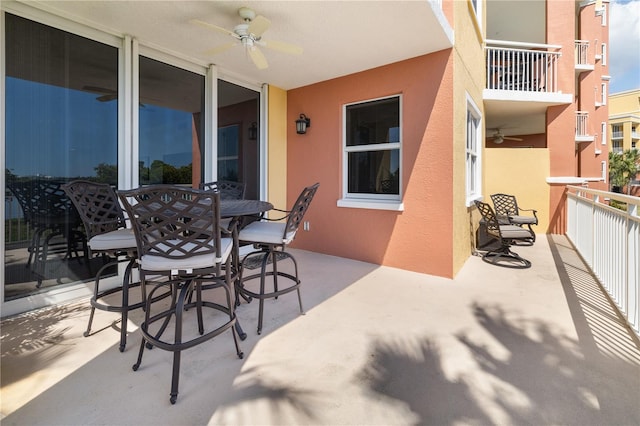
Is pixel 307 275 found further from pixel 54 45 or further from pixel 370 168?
pixel 54 45

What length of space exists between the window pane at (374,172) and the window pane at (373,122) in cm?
19

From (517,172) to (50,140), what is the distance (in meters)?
8.17

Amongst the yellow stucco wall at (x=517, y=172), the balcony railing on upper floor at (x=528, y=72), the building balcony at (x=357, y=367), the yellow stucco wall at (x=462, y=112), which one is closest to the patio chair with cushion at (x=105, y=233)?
the building balcony at (x=357, y=367)

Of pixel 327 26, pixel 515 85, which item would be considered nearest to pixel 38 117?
pixel 327 26

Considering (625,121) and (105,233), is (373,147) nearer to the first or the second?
(105,233)

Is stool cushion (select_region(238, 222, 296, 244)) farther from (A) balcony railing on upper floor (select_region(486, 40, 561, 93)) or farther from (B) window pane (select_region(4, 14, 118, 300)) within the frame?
(A) balcony railing on upper floor (select_region(486, 40, 561, 93))

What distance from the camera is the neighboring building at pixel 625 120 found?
981 inches

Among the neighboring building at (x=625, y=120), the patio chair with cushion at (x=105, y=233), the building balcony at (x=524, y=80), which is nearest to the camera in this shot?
the patio chair with cushion at (x=105, y=233)

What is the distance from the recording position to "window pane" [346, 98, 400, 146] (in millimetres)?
4309

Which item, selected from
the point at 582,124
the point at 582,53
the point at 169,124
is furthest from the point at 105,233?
the point at 582,53

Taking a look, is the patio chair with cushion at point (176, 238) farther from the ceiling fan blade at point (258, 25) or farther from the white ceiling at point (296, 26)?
the white ceiling at point (296, 26)

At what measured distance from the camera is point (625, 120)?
2509cm

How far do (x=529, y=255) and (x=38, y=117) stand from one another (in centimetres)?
645

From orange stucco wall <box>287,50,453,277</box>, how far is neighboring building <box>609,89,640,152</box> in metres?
30.9
